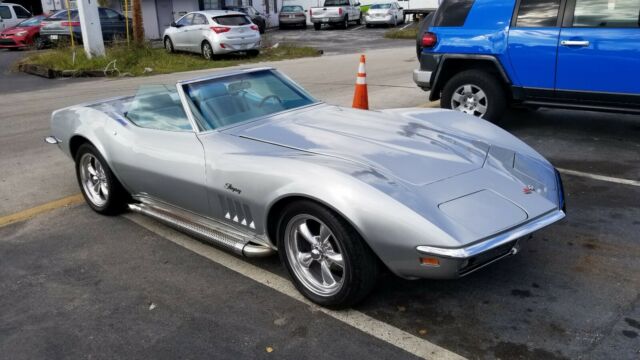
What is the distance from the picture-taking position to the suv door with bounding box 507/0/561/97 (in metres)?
6.35

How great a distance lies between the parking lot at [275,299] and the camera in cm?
288

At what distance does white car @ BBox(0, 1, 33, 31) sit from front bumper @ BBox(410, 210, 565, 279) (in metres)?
27.9

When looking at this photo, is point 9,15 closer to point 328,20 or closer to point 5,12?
point 5,12

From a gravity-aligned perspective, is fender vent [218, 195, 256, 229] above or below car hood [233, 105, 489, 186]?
below

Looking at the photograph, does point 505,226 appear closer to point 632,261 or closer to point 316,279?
point 316,279

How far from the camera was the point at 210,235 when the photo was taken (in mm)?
3693

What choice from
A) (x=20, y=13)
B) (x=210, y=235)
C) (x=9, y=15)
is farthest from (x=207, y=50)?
(x=210, y=235)

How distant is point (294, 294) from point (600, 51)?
4564mm

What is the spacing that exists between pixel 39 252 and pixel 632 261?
406 cm

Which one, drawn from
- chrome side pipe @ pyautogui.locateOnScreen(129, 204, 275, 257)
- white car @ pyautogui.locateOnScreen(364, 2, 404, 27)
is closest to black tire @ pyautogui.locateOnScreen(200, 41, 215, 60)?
chrome side pipe @ pyautogui.locateOnScreen(129, 204, 275, 257)

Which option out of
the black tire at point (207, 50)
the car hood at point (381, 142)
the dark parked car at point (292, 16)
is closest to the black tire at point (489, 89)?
the car hood at point (381, 142)

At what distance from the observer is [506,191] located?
3.16m

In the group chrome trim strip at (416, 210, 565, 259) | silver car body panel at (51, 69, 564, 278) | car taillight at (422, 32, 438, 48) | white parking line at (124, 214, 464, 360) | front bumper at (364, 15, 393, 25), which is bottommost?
front bumper at (364, 15, 393, 25)

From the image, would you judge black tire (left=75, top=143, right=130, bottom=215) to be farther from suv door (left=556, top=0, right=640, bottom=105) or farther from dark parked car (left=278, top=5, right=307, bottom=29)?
dark parked car (left=278, top=5, right=307, bottom=29)
